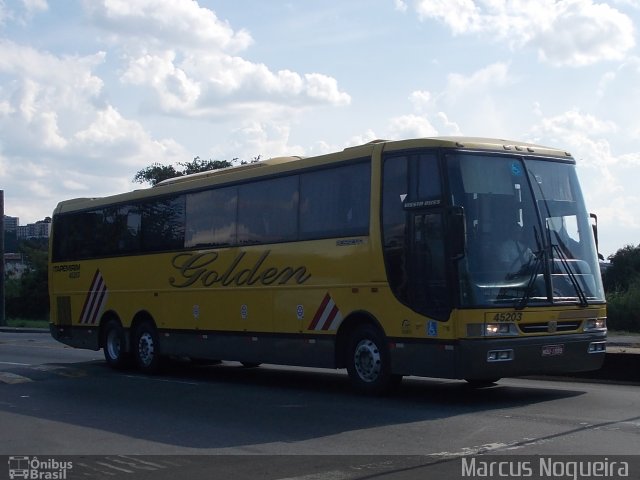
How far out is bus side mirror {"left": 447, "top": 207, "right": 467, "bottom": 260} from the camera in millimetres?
12459

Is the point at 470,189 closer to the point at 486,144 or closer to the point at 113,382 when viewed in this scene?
the point at 486,144

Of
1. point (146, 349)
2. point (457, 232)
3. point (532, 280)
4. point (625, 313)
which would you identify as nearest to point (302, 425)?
point (457, 232)

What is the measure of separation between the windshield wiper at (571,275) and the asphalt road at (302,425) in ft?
4.43

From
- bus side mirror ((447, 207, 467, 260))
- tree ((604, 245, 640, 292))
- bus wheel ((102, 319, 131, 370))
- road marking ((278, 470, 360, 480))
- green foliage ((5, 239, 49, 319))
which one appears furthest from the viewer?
green foliage ((5, 239, 49, 319))

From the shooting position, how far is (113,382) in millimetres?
17672

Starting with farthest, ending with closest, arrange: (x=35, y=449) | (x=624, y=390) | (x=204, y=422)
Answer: (x=624, y=390)
(x=204, y=422)
(x=35, y=449)

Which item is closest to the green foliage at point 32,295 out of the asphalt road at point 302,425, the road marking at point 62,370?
the road marking at point 62,370

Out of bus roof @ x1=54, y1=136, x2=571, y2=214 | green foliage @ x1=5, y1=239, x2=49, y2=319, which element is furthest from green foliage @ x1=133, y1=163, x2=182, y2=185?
bus roof @ x1=54, y1=136, x2=571, y2=214

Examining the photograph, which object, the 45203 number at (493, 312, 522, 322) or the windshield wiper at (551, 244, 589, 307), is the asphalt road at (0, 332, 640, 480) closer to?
the 45203 number at (493, 312, 522, 322)

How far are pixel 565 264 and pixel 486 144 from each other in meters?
2.01

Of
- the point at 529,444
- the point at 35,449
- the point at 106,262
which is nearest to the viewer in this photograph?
the point at 529,444

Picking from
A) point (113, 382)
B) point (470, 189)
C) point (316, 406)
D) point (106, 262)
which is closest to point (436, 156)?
point (470, 189)

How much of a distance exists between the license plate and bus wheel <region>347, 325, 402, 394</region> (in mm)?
2177

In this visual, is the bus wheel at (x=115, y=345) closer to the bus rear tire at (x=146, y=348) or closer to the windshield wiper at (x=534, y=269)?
the bus rear tire at (x=146, y=348)
